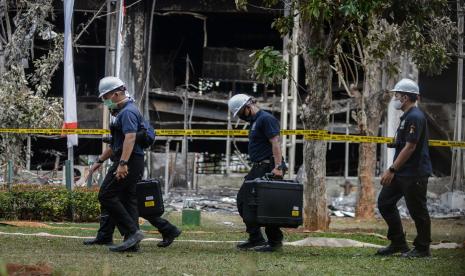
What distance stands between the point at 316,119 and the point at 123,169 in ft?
17.9

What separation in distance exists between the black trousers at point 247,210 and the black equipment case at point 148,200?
907 millimetres

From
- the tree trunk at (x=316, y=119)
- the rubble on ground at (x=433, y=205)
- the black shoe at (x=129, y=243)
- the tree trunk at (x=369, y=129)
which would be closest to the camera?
the black shoe at (x=129, y=243)

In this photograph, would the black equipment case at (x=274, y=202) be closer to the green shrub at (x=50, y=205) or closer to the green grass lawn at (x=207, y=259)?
the green grass lawn at (x=207, y=259)

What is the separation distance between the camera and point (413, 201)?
10867 millimetres

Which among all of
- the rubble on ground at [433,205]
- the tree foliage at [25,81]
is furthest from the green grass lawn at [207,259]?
the rubble on ground at [433,205]

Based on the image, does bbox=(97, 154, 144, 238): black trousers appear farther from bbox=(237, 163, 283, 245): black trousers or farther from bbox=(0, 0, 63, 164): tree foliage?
bbox=(0, 0, 63, 164): tree foliage

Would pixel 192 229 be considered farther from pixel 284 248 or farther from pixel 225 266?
pixel 225 266

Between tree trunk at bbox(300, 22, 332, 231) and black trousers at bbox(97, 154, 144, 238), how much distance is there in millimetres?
4925

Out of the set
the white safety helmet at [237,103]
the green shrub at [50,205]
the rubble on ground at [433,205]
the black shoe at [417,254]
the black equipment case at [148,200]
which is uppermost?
the white safety helmet at [237,103]

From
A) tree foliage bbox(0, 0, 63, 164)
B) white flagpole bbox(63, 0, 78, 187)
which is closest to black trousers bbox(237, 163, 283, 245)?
white flagpole bbox(63, 0, 78, 187)

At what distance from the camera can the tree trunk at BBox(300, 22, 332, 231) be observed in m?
15.3

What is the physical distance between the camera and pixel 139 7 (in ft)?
89.4

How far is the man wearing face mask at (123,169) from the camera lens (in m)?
10.8

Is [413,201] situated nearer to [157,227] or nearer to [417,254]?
[417,254]
